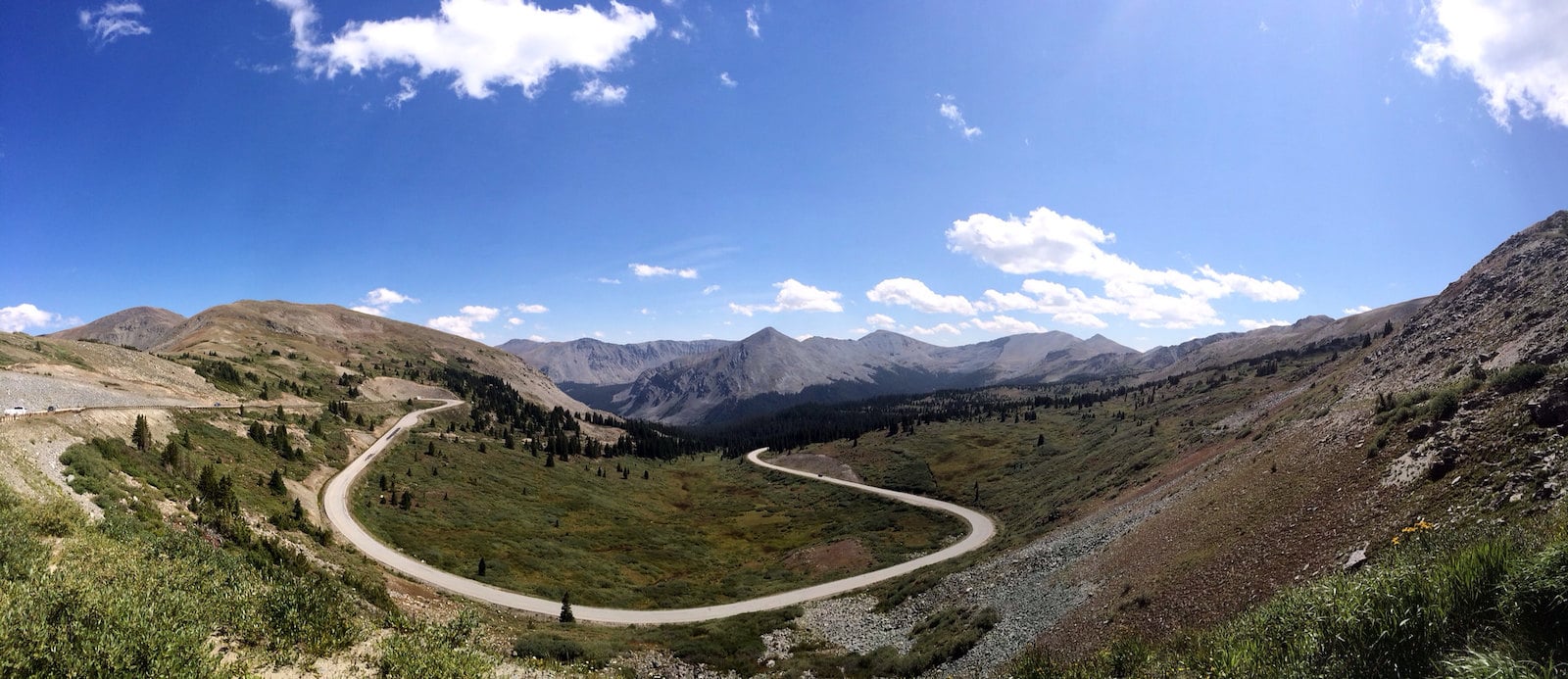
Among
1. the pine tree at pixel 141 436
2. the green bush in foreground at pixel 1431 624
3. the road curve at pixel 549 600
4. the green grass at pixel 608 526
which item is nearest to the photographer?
the green bush in foreground at pixel 1431 624

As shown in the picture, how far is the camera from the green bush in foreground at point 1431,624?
28.1 ft

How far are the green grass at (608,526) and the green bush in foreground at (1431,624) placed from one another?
58152mm

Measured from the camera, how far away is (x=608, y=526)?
9994 cm

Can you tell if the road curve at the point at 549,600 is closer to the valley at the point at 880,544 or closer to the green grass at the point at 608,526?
the valley at the point at 880,544

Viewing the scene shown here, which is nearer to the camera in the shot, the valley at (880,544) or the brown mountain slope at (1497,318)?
the valley at (880,544)

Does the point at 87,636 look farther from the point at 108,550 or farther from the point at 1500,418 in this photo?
the point at 1500,418

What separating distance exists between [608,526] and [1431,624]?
342 ft

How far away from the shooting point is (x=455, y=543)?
2660 inches

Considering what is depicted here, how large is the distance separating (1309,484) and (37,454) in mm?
75838

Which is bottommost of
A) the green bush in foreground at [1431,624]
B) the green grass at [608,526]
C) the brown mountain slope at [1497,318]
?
the green grass at [608,526]

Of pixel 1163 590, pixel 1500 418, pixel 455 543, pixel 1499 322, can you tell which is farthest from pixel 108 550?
pixel 1499 322

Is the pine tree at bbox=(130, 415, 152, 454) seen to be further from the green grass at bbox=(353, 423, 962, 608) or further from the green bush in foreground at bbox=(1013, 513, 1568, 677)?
the green bush in foreground at bbox=(1013, 513, 1568, 677)

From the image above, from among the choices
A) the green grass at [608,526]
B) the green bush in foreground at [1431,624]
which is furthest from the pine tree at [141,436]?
the green bush in foreground at [1431,624]

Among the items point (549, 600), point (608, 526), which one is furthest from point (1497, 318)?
point (608, 526)
